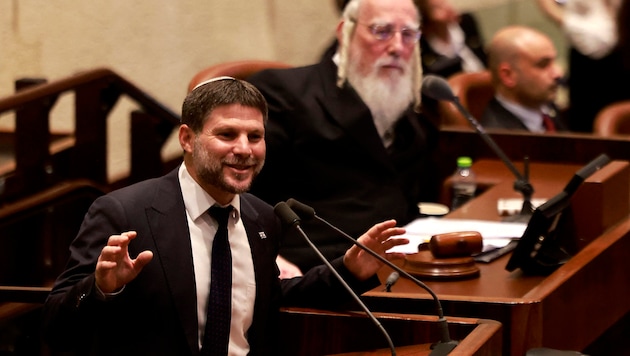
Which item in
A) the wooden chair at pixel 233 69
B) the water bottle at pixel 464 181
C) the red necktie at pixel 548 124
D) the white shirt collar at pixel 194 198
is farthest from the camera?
the red necktie at pixel 548 124

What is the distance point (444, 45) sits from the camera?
6.28m

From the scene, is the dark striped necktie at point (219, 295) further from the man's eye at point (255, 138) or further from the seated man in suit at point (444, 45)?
the seated man in suit at point (444, 45)

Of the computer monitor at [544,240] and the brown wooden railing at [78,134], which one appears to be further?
the brown wooden railing at [78,134]

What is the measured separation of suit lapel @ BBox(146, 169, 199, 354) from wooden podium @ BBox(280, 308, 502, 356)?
1.13 ft

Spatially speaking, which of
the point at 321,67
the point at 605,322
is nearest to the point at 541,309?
Result: the point at 605,322

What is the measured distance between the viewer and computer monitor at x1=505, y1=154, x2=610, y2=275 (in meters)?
3.31

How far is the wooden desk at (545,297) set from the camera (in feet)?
9.93

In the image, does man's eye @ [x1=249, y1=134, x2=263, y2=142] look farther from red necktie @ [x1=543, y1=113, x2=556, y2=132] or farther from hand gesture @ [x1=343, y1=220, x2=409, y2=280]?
red necktie @ [x1=543, y1=113, x2=556, y2=132]

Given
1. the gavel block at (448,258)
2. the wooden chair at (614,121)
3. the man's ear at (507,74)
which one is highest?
the man's ear at (507,74)

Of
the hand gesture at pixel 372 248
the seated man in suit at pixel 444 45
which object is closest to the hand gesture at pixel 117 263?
the hand gesture at pixel 372 248

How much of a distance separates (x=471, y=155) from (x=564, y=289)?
1.90 meters

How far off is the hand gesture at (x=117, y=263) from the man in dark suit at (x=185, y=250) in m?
0.05

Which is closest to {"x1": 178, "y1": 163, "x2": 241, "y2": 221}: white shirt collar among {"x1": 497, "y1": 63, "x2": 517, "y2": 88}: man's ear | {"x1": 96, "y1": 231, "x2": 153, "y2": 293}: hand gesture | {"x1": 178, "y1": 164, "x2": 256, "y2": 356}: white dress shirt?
{"x1": 178, "y1": 164, "x2": 256, "y2": 356}: white dress shirt

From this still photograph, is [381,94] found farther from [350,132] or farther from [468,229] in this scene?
[468,229]
